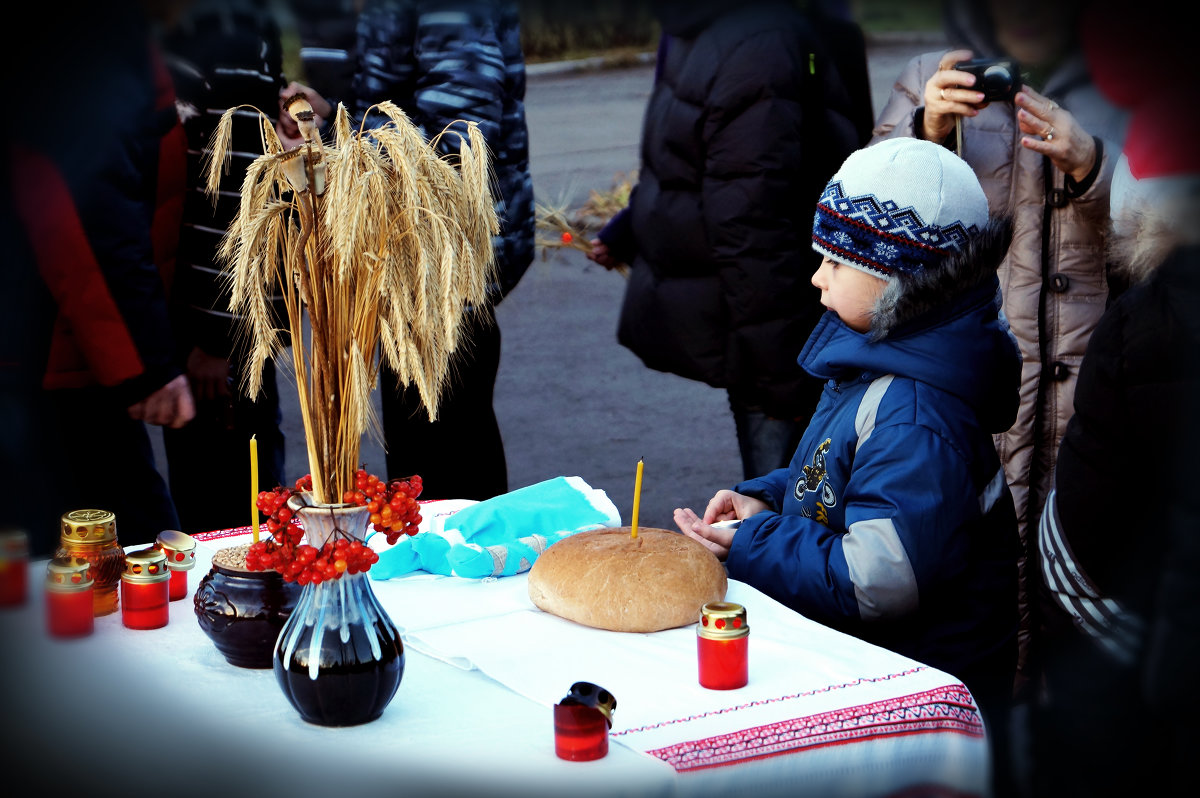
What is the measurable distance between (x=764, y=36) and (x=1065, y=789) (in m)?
2.30

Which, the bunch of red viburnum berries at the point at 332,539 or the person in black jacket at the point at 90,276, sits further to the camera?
the bunch of red viburnum berries at the point at 332,539

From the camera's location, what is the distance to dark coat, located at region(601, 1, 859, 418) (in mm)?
2707

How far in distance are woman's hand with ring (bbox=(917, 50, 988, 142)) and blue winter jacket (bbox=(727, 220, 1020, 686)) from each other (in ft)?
2.26

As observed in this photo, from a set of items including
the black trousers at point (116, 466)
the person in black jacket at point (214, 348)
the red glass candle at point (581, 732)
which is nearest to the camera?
the red glass candle at point (581, 732)

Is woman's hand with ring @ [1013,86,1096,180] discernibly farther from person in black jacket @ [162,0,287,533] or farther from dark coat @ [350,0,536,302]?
person in black jacket @ [162,0,287,533]

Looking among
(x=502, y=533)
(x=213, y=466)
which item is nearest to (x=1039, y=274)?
(x=502, y=533)

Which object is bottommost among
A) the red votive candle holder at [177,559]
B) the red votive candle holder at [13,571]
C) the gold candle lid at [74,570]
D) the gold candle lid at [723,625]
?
the red votive candle holder at [177,559]

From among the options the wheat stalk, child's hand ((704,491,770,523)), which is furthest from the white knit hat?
the wheat stalk

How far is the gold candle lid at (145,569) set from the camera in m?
1.51

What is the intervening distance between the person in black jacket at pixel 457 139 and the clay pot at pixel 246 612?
1251mm

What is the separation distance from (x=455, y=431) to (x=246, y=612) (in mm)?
1720

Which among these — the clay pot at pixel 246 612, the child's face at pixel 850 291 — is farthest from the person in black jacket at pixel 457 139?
the clay pot at pixel 246 612

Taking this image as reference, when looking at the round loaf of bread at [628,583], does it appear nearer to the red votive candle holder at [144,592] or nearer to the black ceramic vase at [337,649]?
the black ceramic vase at [337,649]

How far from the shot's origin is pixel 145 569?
4.97ft
